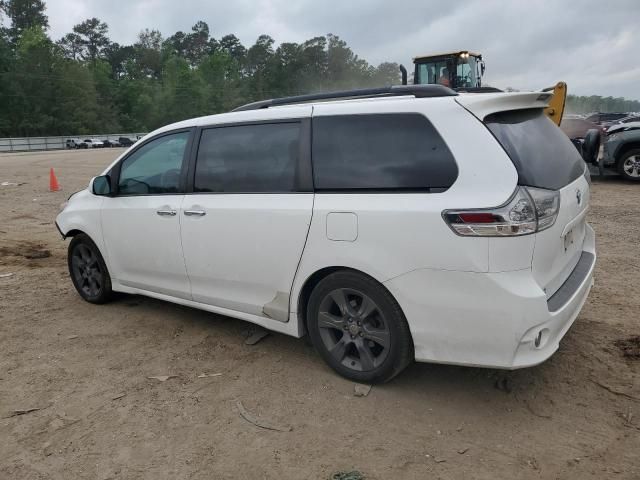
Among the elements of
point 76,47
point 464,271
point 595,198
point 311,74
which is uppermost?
point 76,47

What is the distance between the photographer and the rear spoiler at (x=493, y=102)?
9.96 feet

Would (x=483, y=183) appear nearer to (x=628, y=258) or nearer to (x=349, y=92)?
(x=349, y=92)

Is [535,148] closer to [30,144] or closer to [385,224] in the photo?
[385,224]

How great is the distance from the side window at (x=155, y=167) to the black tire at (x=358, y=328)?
5.30 ft

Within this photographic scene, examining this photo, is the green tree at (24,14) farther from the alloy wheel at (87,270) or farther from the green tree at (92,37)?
the alloy wheel at (87,270)

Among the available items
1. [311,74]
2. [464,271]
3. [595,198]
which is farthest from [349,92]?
[311,74]

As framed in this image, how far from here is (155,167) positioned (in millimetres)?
4539

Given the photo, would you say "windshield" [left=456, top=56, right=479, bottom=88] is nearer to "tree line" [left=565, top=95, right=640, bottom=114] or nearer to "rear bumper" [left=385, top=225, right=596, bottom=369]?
"rear bumper" [left=385, top=225, right=596, bottom=369]

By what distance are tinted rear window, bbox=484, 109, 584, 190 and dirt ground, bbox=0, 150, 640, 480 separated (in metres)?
1.29

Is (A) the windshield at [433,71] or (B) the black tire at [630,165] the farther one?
(A) the windshield at [433,71]

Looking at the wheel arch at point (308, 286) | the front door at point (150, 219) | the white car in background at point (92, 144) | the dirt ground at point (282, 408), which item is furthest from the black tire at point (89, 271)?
the white car in background at point (92, 144)

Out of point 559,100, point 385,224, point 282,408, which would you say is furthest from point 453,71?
point 282,408

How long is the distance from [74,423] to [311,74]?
350 feet

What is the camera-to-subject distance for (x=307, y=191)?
3.50 m
